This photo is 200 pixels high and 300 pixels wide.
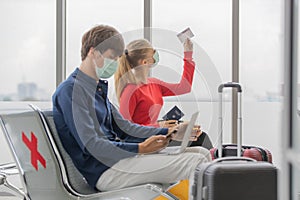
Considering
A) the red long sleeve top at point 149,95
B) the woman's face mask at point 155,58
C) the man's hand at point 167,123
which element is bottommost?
the man's hand at point 167,123

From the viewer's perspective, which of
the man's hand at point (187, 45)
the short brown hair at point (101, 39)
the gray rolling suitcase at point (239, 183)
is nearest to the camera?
the gray rolling suitcase at point (239, 183)

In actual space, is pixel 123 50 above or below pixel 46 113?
above

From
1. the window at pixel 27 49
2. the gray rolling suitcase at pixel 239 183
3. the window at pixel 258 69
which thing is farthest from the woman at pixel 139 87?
the window at pixel 27 49

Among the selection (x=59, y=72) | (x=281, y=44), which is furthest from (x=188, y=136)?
(x=59, y=72)

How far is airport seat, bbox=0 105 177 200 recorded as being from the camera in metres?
1.73

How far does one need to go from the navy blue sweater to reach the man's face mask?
0.04 meters

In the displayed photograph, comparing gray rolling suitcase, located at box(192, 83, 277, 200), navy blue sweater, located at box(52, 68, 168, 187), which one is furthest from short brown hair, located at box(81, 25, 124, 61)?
gray rolling suitcase, located at box(192, 83, 277, 200)

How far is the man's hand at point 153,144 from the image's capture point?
1.83m

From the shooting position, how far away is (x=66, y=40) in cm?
364

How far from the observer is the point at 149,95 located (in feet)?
7.59

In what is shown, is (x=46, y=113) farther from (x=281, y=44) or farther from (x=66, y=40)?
(x=66, y=40)

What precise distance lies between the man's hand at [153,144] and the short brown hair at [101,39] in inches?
16.3

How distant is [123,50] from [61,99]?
39 centimetres

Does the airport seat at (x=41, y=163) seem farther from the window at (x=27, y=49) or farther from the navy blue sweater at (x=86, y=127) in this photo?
the window at (x=27, y=49)
